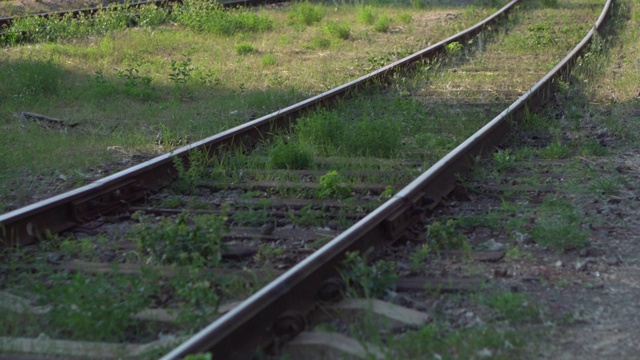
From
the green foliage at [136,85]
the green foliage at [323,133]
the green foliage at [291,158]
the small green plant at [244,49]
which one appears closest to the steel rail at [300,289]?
the green foliage at [291,158]

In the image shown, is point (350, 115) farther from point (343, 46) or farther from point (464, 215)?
point (343, 46)

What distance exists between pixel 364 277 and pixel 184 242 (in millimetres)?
1116

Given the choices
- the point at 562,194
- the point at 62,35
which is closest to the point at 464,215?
the point at 562,194

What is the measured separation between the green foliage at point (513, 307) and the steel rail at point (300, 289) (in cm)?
76

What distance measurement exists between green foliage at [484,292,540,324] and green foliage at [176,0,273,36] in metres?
11.5

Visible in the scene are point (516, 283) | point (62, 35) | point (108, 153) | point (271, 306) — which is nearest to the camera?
point (271, 306)

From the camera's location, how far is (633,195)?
253 inches

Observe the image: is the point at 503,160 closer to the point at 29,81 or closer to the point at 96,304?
the point at 96,304

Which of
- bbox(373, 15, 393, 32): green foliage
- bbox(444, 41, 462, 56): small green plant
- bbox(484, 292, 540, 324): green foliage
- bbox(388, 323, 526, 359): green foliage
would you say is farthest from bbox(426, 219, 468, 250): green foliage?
bbox(373, 15, 393, 32): green foliage

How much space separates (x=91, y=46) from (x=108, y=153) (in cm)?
631

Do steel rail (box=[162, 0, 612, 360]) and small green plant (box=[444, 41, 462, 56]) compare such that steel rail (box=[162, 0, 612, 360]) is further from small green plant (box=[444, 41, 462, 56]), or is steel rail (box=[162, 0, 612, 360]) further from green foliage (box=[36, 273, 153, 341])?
small green plant (box=[444, 41, 462, 56])

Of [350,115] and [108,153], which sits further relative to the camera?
[350,115]

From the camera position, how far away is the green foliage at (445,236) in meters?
5.42

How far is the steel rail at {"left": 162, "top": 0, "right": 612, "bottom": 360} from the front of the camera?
12.5ft
